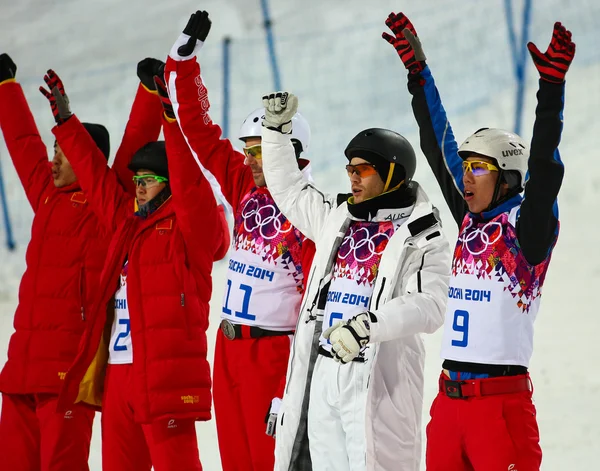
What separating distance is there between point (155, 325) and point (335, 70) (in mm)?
5919

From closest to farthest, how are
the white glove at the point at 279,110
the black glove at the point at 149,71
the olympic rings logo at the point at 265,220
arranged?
1. the white glove at the point at 279,110
2. the olympic rings logo at the point at 265,220
3. the black glove at the point at 149,71

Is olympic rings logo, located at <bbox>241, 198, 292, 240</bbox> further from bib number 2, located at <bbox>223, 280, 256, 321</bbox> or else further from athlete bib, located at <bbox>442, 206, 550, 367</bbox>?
athlete bib, located at <bbox>442, 206, 550, 367</bbox>

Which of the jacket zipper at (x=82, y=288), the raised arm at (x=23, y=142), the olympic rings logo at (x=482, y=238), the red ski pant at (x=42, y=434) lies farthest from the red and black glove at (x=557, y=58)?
the raised arm at (x=23, y=142)

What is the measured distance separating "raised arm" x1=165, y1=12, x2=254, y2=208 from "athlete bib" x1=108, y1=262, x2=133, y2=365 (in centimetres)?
56

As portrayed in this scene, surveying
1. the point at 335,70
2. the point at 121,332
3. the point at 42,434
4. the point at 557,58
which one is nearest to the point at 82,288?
the point at 121,332

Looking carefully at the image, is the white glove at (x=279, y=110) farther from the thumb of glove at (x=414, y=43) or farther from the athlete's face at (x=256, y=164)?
the thumb of glove at (x=414, y=43)

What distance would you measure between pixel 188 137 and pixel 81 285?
2.80ft

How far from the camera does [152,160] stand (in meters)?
4.75

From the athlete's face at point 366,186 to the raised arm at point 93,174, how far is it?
1345mm

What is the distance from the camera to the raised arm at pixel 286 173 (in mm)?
4102

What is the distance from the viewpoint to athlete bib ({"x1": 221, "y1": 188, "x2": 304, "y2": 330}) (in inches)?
171

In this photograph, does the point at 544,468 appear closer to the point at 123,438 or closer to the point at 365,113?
the point at 123,438

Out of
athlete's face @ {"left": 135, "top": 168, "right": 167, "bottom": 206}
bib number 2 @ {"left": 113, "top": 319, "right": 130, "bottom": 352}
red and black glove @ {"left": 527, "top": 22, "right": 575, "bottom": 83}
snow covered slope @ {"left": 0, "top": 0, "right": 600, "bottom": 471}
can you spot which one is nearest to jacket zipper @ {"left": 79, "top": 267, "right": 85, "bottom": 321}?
bib number 2 @ {"left": 113, "top": 319, "right": 130, "bottom": 352}

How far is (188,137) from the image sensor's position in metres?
4.59
